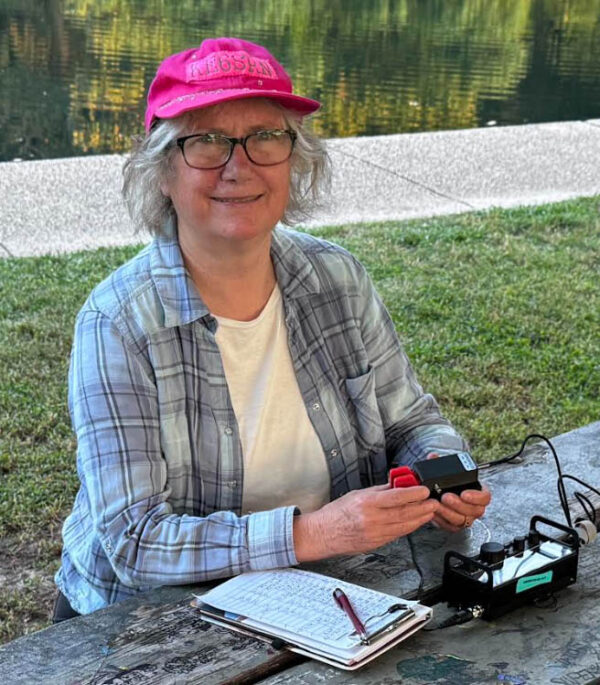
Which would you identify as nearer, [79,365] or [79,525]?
[79,365]

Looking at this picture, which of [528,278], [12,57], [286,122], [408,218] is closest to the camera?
[286,122]

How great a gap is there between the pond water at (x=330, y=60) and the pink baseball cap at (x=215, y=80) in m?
7.09

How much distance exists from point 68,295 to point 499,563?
405 centimetres

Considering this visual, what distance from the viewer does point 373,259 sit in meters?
6.33

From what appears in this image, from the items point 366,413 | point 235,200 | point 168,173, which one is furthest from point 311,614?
point 168,173

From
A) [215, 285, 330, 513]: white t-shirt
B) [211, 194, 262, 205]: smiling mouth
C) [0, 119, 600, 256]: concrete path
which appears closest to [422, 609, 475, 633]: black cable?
[215, 285, 330, 513]: white t-shirt

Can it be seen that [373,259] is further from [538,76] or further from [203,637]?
[538,76]

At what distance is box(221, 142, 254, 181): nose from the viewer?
2258mm

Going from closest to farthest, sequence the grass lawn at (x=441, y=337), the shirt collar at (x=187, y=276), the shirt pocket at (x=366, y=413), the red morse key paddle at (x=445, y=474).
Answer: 1. the red morse key paddle at (x=445, y=474)
2. the shirt collar at (x=187, y=276)
3. the shirt pocket at (x=366, y=413)
4. the grass lawn at (x=441, y=337)

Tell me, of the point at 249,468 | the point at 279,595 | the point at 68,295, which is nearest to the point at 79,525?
the point at 249,468

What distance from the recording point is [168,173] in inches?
91.6

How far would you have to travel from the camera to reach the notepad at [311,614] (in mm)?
1801

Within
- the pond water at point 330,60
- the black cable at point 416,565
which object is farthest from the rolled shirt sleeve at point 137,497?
the pond water at point 330,60

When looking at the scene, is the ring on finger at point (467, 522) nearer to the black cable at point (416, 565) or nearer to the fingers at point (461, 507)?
the fingers at point (461, 507)
